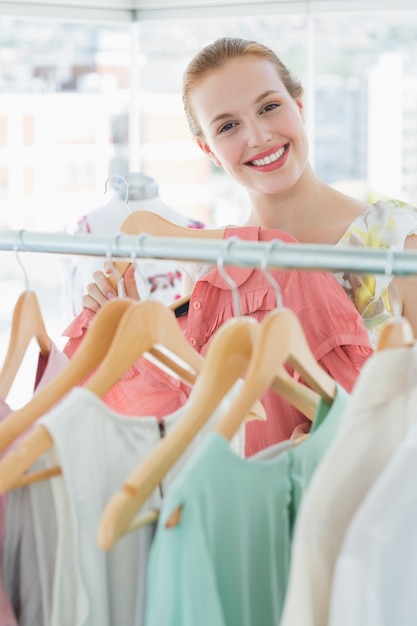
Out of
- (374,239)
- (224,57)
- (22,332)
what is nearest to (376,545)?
(22,332)

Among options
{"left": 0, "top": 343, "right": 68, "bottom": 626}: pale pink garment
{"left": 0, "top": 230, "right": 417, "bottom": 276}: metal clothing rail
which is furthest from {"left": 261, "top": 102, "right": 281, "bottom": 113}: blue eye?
{"left": 0, "top": 343, "right": 68, "bottom": 626}: pale pink garment

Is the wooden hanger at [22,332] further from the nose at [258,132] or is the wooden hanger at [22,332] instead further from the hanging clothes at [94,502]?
the nose at [258,132]

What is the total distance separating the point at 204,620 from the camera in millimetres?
895

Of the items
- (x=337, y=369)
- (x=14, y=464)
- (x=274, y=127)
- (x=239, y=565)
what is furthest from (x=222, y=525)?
(x=274, y=127)

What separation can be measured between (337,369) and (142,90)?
331 cm

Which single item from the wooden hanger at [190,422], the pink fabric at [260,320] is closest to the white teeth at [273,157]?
the pink fabric at [260,320]

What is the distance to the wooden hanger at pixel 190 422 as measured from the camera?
864mm

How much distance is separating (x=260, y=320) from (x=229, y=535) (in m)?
0.50

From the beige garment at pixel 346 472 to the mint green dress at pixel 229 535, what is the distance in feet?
0.30

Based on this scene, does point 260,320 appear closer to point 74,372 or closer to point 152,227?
point 152,227

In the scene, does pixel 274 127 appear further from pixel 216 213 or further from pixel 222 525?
pixel 216 213

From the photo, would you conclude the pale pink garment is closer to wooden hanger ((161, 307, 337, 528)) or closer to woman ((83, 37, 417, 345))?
wooden hanger ((161, 307, 337, 528))

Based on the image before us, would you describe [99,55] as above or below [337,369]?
above

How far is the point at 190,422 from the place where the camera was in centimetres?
94
